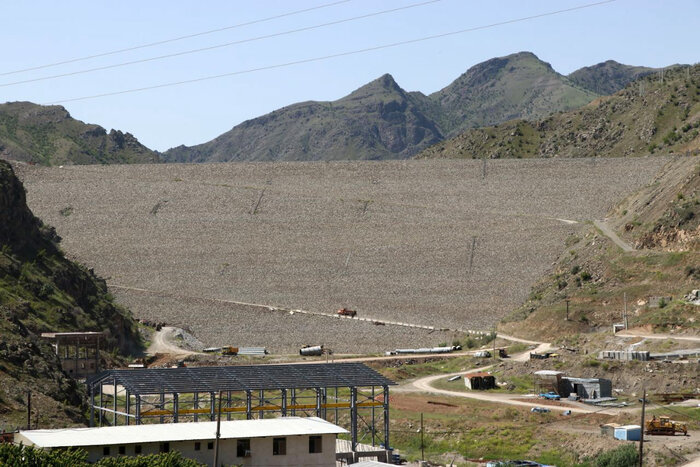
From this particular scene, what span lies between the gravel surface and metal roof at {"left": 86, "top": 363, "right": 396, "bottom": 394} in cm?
4138

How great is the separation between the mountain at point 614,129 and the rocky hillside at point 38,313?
3112 inches

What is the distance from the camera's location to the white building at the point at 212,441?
128ft

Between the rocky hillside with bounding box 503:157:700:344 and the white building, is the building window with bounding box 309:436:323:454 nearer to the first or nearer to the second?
the white building

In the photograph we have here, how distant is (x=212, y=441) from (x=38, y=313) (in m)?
44.4

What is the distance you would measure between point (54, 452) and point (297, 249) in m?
80.4

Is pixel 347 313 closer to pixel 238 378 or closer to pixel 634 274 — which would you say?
pixel 634 274

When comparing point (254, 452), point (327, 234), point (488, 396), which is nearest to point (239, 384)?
point (254, 452)

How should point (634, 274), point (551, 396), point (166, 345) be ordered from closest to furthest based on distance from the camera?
point (551, 396), point (634, 274), point (166, 345)

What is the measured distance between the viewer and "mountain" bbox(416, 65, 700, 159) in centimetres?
15625

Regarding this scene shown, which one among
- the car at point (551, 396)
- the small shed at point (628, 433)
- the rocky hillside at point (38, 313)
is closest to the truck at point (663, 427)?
the small shed at point (628, 433)

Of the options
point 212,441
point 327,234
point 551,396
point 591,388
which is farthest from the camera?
point 327,234

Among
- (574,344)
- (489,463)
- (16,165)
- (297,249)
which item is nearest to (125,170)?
(16,165)

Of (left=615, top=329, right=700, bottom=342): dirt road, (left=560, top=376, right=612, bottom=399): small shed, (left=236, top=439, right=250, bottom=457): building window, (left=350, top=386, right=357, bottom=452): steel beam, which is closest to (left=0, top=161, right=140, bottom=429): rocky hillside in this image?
(left=350, top=386, right=357, bottom=452): steel beam

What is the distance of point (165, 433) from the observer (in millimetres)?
40281
